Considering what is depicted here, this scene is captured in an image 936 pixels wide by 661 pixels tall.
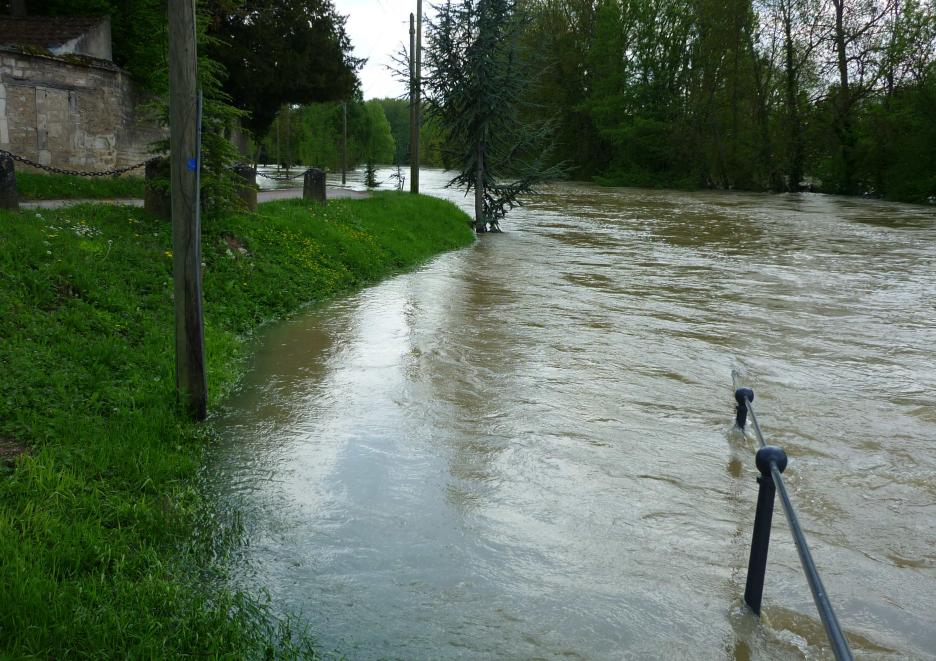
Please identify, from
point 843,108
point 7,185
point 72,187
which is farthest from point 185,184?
point 843,108

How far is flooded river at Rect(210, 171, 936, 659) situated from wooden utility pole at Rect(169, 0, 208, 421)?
856 mm

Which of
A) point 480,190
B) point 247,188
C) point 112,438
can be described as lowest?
point 112,438

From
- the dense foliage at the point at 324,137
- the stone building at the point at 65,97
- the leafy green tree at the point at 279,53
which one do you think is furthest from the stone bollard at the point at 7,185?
the dense foliage at the point at 324,137

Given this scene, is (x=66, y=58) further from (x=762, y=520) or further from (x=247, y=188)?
(x=762, y=520)

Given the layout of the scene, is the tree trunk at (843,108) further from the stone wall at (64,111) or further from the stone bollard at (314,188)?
the stone wall at (64,111)

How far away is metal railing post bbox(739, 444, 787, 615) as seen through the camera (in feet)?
11.7

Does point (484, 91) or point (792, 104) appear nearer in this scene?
point (484, 91)

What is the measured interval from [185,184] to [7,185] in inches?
246

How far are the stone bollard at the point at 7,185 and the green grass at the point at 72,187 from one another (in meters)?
3.12

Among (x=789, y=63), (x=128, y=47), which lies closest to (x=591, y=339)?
(x=128, y=47)

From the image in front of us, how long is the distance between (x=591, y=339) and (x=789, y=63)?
4724cm

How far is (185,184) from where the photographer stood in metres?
6.09

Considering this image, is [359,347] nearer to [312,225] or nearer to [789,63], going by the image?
[312,225]

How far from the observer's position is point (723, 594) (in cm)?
435
